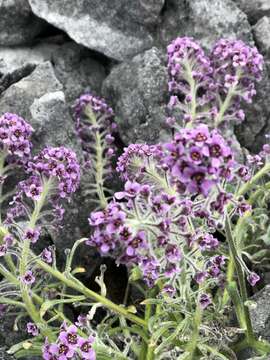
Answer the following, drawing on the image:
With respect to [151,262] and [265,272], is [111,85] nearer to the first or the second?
[265,272]

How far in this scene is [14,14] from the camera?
7.97 m

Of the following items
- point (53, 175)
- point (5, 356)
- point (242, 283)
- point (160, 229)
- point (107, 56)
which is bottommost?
point (5, 356)

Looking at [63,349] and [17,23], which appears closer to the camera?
[63,349]

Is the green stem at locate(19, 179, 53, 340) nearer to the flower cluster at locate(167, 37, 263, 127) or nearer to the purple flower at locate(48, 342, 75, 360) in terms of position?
the purple flower at locate(48, 342, 75, 360)

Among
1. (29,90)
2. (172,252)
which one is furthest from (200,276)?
(29,90)

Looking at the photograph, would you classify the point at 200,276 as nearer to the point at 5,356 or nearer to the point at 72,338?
the point at 72,338

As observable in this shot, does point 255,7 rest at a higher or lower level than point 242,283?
higher

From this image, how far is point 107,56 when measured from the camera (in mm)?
7961

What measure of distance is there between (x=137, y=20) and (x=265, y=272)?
3429 mm

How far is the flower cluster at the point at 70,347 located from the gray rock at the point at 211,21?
421 centimetres

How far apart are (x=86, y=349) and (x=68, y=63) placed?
13.6 ft

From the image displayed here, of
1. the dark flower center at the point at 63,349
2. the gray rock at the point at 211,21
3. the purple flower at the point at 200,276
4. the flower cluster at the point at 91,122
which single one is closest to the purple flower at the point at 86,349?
the dark flower center at the point at 63,349

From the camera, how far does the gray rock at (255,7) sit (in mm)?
8352

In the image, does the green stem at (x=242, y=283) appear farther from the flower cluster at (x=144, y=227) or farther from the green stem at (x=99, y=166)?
the green stem at (x=99, y=166)
